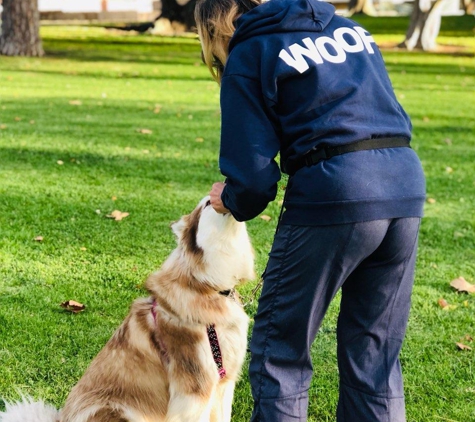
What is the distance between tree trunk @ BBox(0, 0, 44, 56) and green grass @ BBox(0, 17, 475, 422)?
4.22 metres

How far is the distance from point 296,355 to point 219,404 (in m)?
0.69

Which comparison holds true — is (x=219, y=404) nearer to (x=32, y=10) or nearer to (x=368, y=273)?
(x=368, y=273)

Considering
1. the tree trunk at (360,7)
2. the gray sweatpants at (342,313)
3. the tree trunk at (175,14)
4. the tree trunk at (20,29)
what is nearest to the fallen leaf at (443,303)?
the gray sweatpants at (342,313)

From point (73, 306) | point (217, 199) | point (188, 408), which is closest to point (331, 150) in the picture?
point (217, 199)

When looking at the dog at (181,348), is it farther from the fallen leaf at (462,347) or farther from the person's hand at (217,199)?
the fallen leaf at (462,347)

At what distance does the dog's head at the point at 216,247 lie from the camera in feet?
9.09

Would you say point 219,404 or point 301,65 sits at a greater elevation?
point 301,65

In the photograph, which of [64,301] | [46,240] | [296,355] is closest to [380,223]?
[296,355]

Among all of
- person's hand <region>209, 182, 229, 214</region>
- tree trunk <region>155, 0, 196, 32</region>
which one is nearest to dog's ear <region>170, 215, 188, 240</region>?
person's hand <region>209, 182, 229, 214</region>

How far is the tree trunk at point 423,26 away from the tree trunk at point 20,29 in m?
14.0

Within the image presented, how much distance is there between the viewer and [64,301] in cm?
457

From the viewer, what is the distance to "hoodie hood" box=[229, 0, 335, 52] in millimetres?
2324

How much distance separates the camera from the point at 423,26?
83.9ft

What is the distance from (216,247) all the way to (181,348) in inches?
18.4
